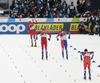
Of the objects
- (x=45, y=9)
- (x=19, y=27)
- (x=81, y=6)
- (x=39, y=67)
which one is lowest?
(x=19, y=27)

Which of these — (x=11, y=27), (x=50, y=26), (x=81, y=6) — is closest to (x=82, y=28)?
(x=81, y=6)

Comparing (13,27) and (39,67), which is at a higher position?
(39,67)

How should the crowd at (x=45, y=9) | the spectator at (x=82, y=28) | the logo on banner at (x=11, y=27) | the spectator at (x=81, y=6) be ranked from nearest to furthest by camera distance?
the spectator at (x=82, y=28) < the logo on banner at (x=11, y=27) < the crowd at (x=45, y=9) < the spectator at (x=81, y=6)

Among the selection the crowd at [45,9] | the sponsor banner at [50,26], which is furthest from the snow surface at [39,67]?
the crowd at [45,9]

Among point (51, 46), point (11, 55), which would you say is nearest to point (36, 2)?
point (51, 46)

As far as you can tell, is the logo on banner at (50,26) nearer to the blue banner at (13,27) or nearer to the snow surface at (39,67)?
the blue banner at (13,27)

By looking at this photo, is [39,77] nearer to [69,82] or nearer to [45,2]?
[69,82]

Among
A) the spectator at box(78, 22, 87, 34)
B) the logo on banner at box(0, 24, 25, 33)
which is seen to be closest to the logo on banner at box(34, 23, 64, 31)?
the logo on banner at box(0, 24, 25, 33)

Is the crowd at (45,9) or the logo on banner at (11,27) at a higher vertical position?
the crowd at (45,9)

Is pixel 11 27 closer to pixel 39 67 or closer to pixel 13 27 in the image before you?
pixel 13 27

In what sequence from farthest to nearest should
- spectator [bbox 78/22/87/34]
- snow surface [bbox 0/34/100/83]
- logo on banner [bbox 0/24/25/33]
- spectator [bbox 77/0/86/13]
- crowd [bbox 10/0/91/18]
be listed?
spectator [bbox 77/0/86/13] → crowd [bbox 10/0/91/18] → logo on banner [bbox 0/24/25/33] → spectator [bbox 78/22/87/34] → snow surface [bbox 0/34/100/83]

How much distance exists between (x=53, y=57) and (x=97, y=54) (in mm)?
2868

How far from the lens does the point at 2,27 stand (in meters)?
36.5

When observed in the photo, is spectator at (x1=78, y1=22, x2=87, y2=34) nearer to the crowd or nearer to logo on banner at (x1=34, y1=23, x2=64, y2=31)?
the crowd
